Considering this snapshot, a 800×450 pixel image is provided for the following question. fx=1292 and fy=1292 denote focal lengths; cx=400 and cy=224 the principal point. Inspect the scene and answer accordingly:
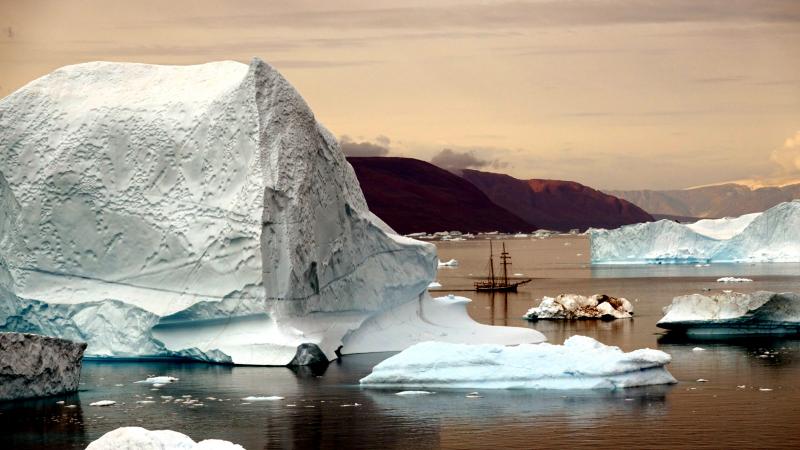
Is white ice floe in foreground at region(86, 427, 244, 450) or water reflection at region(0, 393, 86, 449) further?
water reflection at region(0, 393, 86, 449)

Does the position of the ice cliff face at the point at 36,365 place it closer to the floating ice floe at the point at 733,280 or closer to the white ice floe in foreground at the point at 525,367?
the white ice floe in foreground at the point at 525,367

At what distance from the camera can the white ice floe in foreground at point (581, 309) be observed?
43.0 metres

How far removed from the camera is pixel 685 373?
28.5 metres

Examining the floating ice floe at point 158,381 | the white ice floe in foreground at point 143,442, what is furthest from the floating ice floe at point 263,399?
the white ice floe in foreground at point 143,442

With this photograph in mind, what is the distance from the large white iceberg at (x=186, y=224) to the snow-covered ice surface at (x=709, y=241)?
41.3m

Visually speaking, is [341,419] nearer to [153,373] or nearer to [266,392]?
[266,392]

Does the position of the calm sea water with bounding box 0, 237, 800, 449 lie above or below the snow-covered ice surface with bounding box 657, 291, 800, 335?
below

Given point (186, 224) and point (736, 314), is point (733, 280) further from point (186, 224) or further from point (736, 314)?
point (186, 224)

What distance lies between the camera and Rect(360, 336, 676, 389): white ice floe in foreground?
83.9 feet

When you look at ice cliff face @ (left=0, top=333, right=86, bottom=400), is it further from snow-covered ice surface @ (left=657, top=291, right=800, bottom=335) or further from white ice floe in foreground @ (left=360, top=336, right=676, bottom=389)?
snow-covered ice surface @ (left=657, top=291, right=800, bottom=335)

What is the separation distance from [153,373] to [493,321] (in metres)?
17.0

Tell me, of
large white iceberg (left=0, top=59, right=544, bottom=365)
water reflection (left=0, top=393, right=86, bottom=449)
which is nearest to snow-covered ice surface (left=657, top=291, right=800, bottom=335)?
large white iceberg (left=0, top=59, right=544, bottom=365)

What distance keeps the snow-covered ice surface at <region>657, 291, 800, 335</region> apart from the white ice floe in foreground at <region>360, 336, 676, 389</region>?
30.2 feet

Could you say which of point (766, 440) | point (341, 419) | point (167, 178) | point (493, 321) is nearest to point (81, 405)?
point (341, 419)
